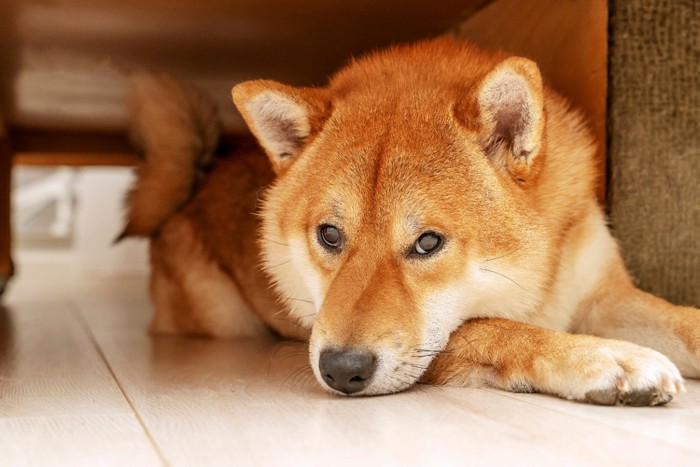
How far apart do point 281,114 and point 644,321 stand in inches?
39.2

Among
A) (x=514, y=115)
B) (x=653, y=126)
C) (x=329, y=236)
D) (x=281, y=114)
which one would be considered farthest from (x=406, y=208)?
(x=653, y=126)

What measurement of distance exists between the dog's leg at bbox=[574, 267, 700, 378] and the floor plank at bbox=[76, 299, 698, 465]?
17 cm

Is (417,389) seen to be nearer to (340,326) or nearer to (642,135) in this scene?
(340,326)

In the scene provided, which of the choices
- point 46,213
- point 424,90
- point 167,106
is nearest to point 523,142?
point 424,90

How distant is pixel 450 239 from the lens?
159 cm

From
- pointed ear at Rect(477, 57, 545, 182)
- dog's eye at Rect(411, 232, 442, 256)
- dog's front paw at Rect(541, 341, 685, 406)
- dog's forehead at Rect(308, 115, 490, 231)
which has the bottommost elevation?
dog's front paw at Rect(541, 341, 685, 406)

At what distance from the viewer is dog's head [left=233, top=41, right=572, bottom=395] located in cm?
148

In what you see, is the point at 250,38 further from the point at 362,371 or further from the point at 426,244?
the point at 362,371

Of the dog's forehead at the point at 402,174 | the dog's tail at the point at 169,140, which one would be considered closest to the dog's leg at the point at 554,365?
the dog's forehead at the point at 402,174

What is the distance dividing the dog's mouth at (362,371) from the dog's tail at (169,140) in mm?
1374

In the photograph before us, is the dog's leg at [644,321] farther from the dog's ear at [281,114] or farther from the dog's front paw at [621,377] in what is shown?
the dog's ear at [281,114]

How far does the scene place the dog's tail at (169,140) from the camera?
2.71m

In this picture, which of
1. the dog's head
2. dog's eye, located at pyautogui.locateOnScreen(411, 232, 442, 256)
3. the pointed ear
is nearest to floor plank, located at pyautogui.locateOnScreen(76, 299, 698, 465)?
the dog's head

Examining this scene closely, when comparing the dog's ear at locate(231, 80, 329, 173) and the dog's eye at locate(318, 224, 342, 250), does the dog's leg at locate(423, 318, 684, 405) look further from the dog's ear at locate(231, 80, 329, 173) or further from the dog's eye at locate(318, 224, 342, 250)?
the dog's ear at locate(231, 80, 329, 173)
